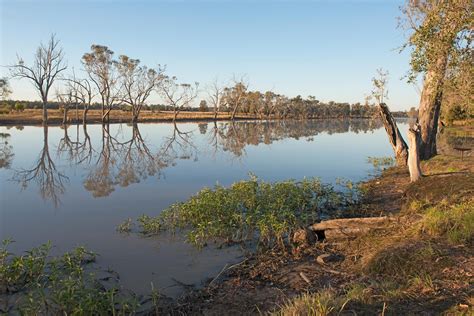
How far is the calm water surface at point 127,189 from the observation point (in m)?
6.19

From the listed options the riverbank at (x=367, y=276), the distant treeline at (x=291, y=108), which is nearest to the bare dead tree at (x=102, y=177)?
the riverbank at (x=367, y=276)

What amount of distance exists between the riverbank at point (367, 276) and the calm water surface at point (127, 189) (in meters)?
0.85

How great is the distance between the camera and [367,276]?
183 inches

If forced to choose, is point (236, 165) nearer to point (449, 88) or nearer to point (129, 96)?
point (449, 88)

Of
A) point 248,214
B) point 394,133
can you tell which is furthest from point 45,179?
point 394,133

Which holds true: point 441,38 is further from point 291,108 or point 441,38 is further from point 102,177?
point 291,108

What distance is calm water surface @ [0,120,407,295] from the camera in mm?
6188

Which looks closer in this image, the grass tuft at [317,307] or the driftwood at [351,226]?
the grass tuft at [317,307]

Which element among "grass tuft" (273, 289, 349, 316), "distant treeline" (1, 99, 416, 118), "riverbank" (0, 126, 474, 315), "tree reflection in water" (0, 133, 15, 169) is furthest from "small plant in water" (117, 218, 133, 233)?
"distant treeline" (1, 99, 416, 118)

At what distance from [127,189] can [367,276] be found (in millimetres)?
9273

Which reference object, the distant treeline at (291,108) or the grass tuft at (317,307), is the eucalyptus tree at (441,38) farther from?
the distant treeline at (291,108)

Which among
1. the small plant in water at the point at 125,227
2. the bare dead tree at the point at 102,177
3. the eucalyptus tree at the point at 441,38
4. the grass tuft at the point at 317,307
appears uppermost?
the eucalyptus tree at the point at 441,38

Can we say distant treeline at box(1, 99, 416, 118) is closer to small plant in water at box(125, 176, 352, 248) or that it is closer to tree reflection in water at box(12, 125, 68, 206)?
tree reflection in water at box(12, 125, 68, 206)

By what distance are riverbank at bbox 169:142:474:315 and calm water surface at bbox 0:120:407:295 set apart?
85 centimetres
